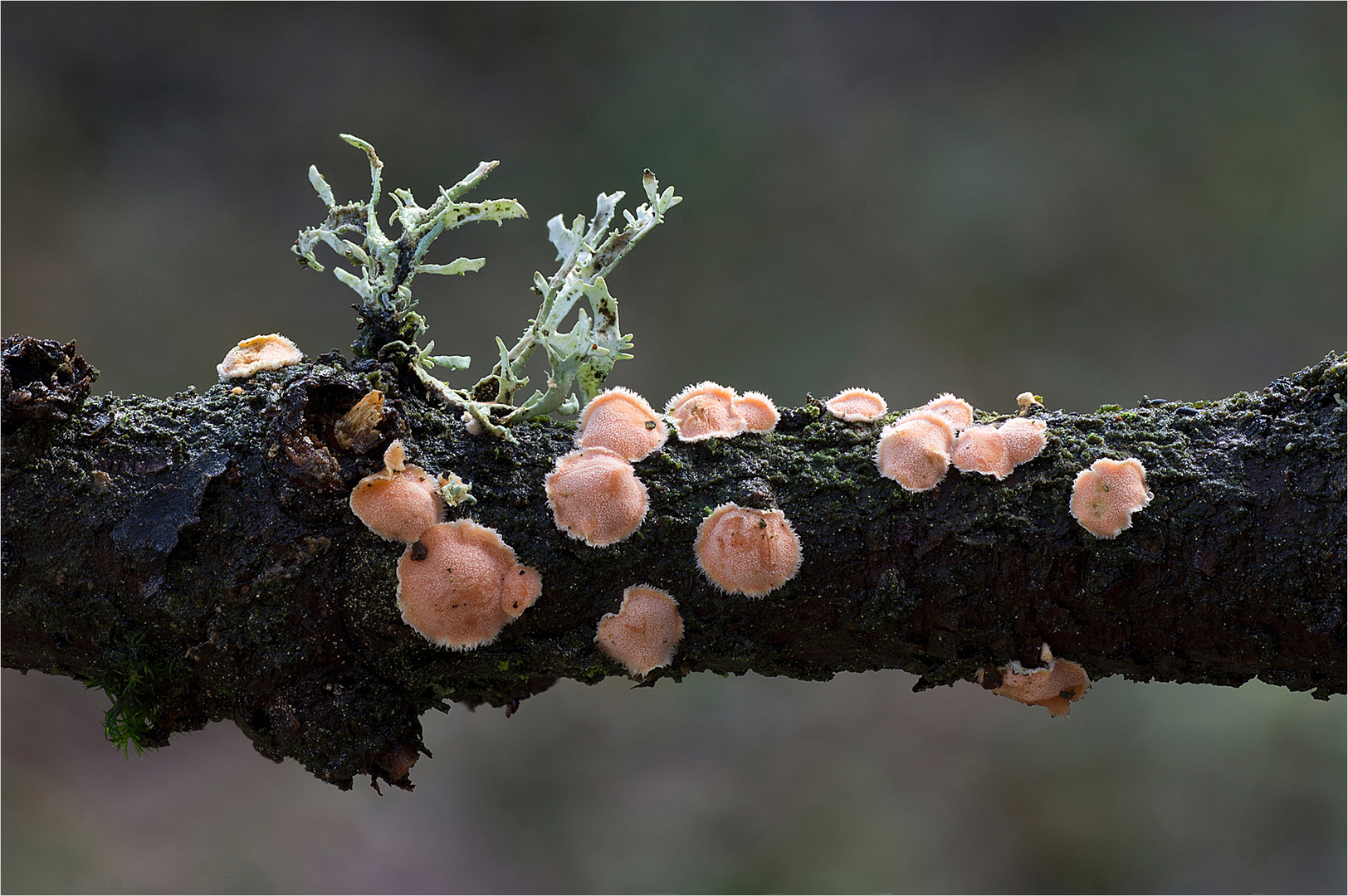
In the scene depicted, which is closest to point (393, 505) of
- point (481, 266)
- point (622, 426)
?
point (622, 426)

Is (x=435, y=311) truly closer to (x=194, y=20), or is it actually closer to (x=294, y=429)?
(x=194, y=20)

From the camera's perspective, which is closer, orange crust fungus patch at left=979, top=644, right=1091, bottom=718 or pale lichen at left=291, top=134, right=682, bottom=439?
orange crust fungus patch at left=979, top=644, right=1091, bottom=718

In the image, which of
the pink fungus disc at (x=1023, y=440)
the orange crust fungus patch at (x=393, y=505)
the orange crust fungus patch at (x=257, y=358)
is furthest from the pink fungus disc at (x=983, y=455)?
the orange crust fungus patch at (x=257, y=358)

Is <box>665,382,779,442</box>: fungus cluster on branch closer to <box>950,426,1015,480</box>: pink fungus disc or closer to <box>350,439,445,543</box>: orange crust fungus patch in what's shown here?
<box>950,426,1015,480</box>: pink fungus disc

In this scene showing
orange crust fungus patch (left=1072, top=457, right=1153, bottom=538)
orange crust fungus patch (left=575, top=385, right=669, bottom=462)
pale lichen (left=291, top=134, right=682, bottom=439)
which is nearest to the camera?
orange crust fungus patch (left=1072, top=457, right=1153, bottom=538)

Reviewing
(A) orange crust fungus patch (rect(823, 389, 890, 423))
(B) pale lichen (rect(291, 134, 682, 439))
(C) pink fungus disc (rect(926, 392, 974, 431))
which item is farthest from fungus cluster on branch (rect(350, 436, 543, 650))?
(C) pink fungus disc (rect(926, 392, 974, 431))

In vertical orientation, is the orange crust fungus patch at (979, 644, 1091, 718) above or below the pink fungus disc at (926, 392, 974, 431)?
below

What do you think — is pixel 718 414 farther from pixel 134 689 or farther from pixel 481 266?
pixel 134 689
